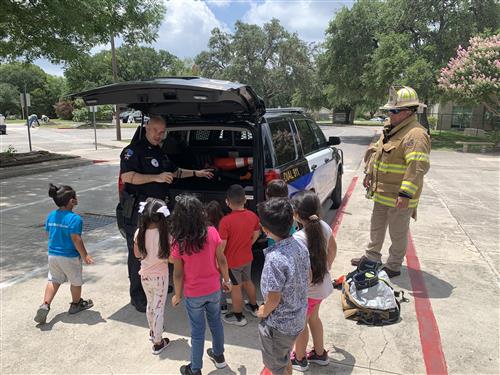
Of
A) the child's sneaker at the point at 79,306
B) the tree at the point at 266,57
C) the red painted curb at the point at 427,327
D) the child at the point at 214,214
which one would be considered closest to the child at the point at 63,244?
the child's sneaker at the point at 79,306

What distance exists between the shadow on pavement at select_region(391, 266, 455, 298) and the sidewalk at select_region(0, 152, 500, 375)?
0.01 metres

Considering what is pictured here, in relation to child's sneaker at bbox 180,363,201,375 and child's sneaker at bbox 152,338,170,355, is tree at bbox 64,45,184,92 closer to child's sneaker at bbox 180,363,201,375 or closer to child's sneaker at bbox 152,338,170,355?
child's sneaker at bbox 152,338,170,355

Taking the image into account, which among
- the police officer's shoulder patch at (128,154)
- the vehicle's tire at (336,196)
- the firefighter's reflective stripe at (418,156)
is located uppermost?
the police officer's shoulder patch at (128,154)

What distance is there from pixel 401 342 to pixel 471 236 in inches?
136

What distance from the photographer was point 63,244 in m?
3.49

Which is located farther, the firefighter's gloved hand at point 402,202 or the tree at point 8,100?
the tree at point 8,100

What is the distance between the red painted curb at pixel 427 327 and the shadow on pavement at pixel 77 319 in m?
2.71

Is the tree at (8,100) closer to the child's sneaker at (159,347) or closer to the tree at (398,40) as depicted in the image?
the tree at (398,40)

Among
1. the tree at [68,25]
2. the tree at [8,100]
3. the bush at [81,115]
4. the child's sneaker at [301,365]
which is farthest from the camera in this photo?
the tree at [8,100]

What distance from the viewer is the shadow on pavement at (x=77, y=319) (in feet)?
11.6

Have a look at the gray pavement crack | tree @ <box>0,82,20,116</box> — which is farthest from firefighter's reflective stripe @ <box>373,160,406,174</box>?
tree @ <box>0,82,20,116</box>

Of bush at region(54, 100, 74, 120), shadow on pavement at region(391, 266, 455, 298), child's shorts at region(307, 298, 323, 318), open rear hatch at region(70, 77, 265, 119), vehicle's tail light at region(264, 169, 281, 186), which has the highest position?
bush at region(54, 100, 74, 120)

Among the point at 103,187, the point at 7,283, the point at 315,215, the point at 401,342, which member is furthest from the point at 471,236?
the point at 103,187

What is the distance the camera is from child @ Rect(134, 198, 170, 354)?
2.98 m
